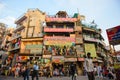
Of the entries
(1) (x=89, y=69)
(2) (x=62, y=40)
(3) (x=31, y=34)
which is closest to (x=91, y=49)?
(2) (x=62, y=40)

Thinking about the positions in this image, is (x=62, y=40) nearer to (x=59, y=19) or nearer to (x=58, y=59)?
(x=58, y=59)

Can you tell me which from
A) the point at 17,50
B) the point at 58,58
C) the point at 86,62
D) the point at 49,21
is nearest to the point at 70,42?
the point at 58,58

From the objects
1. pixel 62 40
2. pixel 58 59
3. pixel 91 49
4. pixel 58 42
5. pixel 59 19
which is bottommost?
pixel 58 59

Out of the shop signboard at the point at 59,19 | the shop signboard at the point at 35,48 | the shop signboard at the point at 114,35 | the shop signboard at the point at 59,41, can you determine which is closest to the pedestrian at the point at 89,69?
the shop signboard at the point at 114,35

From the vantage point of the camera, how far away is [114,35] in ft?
30.4

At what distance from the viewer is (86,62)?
25.8 feet

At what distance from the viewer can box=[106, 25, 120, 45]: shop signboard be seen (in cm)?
911

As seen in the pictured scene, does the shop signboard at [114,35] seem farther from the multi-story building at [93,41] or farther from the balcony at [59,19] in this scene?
the balcony at [59,19]

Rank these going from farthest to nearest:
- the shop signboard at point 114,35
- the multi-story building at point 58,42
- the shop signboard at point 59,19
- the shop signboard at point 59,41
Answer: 1. the shop signboard at point 59,19
2. the shop signboard at point 59,41
3. the multi-story building at point 58,42
4. the shop signboard at point 114,35

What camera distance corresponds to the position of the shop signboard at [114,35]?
911cm

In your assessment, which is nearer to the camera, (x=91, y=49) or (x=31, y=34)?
(x=91, y=49)

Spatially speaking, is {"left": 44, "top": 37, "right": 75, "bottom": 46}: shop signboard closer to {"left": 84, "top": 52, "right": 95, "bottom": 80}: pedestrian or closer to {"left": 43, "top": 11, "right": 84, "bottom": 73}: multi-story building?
{"left": 43, "top": 11, "right": 84, "bottom": 73}: multi-story building

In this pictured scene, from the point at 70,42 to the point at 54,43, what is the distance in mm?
3261

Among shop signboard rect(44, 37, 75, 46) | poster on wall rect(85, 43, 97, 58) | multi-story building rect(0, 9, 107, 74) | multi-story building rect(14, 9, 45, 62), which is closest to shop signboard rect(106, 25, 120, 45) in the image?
multi-story building rect(0, 9, 107, 74)
